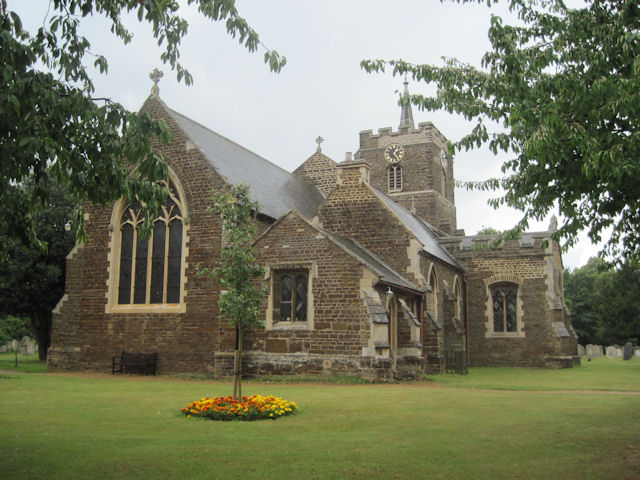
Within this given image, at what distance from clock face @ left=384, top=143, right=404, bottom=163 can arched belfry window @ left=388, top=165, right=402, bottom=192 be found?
0.58m

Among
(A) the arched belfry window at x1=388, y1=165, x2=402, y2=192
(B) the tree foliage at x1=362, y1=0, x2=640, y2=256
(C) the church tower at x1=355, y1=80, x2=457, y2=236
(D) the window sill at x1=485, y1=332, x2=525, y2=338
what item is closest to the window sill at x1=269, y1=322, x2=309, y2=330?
(B) the tree foliage at x1=362, y1=0, x2=640, y2=256

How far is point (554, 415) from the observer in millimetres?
12016

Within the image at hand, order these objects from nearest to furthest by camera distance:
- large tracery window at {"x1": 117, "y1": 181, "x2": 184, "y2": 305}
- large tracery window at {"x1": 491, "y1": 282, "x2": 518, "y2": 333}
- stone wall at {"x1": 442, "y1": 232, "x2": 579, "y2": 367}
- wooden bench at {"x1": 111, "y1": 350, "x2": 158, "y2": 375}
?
wooden bench at {"x1": 111, "y1": 350, "x2": 158, "y2": 375} → large tracery window at {"x1": 117, "y1": 181, "x2": 184, "y2": 305} → stone wall at {"x1": 442, "y1": 232, "x2": 579, "y2": 367} → large tracery window at {"x1": 491, "y1": 282, "x2": 518, "y2": 333}

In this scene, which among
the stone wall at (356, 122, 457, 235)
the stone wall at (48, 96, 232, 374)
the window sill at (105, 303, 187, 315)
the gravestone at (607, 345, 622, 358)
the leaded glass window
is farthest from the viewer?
the gravestone at (607, 345, 622, 358)

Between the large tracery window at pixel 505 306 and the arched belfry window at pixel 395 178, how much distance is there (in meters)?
14.6

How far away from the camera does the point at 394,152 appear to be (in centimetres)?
4491

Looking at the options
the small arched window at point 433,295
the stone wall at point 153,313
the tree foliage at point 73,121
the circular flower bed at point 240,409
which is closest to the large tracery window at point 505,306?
the small arched window at point 433,295

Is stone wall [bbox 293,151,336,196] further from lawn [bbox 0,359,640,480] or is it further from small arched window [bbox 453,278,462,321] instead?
lawn [bbox 0,359,640,480]

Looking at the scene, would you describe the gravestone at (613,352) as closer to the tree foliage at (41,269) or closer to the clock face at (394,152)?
the clock face at (394,152)

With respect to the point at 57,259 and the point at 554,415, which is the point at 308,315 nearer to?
the point at 554,415

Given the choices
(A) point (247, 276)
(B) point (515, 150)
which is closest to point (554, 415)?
(B) point (515, 150)

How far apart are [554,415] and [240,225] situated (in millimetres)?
7285

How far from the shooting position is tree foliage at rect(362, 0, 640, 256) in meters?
7.61

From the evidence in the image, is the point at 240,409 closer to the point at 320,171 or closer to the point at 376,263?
the point at 376,263
